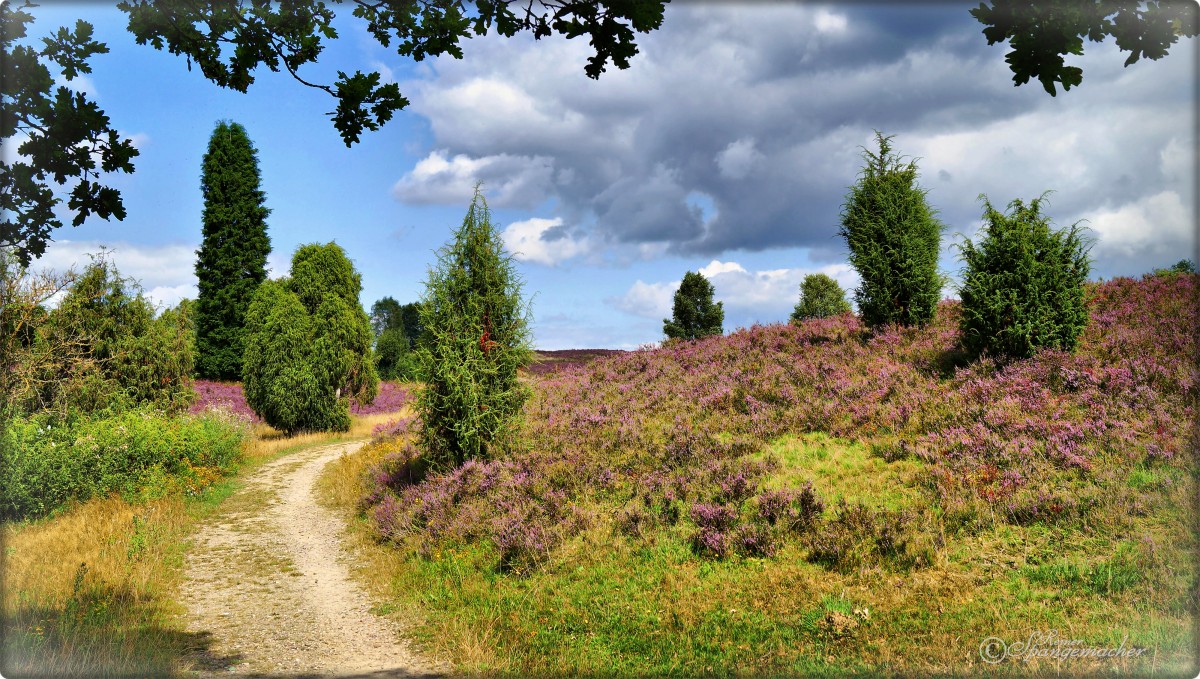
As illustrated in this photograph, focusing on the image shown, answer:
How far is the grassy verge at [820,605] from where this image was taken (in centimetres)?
662

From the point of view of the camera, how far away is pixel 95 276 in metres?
21.4

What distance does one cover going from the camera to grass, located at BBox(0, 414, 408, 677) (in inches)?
274

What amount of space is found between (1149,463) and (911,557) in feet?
16.6

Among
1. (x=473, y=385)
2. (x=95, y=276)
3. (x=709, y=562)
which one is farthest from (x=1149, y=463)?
(x=95, y=276)

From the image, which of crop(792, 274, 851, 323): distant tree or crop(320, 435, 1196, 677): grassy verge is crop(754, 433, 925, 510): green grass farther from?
crop(792, 274, 851, 323): distant tree

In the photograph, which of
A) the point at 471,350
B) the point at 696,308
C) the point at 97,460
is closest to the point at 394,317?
the point at 696,308

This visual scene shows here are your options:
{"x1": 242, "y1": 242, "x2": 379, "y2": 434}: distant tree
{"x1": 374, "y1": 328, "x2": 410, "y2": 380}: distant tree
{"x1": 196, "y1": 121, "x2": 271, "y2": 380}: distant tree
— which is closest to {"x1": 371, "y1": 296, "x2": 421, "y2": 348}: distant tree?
{"x1": 374, "y1": 328, "x2": 410, "y2": 380}: distant tree

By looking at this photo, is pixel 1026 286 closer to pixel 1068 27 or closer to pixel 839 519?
pixel 839 519

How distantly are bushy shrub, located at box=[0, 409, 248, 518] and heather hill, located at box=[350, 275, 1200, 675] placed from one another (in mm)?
6420

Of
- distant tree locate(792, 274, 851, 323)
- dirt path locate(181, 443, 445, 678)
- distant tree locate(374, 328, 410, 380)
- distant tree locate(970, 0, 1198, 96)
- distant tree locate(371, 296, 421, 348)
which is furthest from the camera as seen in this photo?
distant tree locate(371, 296, 421, 348)

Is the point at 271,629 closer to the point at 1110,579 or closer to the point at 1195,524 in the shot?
the point at 1110,579

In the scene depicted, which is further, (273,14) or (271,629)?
(271,629)

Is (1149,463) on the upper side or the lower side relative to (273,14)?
lower

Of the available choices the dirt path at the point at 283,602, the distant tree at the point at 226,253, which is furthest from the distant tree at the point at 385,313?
the dirt path at the point at 283,602
